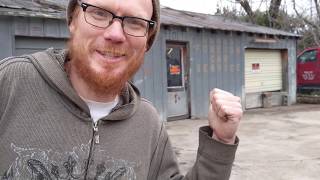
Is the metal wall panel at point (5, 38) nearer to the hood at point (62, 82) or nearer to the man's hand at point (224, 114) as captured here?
the hood at point (62, 82)

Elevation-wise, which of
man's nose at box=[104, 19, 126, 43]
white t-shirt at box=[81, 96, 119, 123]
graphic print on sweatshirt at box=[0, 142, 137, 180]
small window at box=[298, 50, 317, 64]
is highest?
small window at box=[298, 50, 317, 64]

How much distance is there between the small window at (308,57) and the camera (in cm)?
1847

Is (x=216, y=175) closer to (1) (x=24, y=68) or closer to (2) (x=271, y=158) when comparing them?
(1) (x=24, y=68)

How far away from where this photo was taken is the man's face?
1.59 meters

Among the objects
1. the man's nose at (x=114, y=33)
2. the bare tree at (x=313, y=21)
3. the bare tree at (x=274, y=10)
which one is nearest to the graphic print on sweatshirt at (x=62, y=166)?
the man's nose at (x=114, y=33)

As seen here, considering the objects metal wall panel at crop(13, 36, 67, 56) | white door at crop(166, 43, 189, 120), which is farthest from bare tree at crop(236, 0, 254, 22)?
metal wall panel at crop(13, 36, 67, 56)

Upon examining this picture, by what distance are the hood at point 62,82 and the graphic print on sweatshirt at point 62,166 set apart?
13 cm

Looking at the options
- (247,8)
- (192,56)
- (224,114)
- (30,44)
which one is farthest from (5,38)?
(247,8)

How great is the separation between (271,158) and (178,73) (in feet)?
18.2

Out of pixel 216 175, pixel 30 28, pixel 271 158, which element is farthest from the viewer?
pixel 30 28

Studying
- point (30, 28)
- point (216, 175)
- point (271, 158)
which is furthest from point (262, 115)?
point (216, 175)

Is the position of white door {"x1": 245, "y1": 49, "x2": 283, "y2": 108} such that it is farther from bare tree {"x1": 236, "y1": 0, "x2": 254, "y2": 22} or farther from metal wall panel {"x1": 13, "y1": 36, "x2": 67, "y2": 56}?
metal wall panel {"x1": 13, "y1": 36, "x2": 67, "y2": 56}

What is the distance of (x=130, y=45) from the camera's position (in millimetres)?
1632

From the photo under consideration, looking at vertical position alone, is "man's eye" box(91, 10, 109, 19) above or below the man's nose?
above
